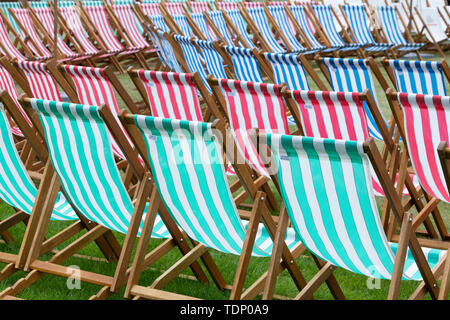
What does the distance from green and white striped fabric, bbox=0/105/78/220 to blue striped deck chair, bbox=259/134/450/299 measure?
1.25 metres

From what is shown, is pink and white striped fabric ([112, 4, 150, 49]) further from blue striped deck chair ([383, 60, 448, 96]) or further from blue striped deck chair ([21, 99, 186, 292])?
blue striped deck chair ([21, 99, 186, 292])

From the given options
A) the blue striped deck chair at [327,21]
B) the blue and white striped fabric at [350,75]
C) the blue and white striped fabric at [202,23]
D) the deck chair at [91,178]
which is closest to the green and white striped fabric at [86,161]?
the deck chair at [91,178]

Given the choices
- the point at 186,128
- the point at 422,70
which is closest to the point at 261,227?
the point at 186,128

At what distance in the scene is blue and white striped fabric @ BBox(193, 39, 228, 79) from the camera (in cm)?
561

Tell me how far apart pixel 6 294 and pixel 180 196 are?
0.92 metres

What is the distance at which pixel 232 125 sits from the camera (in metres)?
3.95

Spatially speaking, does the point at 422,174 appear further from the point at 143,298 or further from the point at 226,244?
the point at 143,298

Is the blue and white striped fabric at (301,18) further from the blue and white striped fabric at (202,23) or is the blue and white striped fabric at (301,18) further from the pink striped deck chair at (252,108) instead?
the pink striped deck chair at (252,108)

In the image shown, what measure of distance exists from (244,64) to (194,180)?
2.82 meters

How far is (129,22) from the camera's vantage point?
31.9 ft

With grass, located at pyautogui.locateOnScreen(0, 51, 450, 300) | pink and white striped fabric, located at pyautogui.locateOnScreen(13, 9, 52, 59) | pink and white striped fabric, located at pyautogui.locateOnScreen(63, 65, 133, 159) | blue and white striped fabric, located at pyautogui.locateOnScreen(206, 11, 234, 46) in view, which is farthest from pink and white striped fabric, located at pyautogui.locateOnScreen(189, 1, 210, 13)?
grass, located at pyautogui.locateOnScreen(0, 51, 450, 300)

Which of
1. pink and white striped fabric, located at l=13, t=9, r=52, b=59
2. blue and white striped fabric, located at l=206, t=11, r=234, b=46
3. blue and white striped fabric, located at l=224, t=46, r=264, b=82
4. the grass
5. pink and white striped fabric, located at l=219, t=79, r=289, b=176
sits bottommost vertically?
the grass

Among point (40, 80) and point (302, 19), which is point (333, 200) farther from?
point (302, 19)

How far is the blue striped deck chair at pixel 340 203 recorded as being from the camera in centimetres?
217
